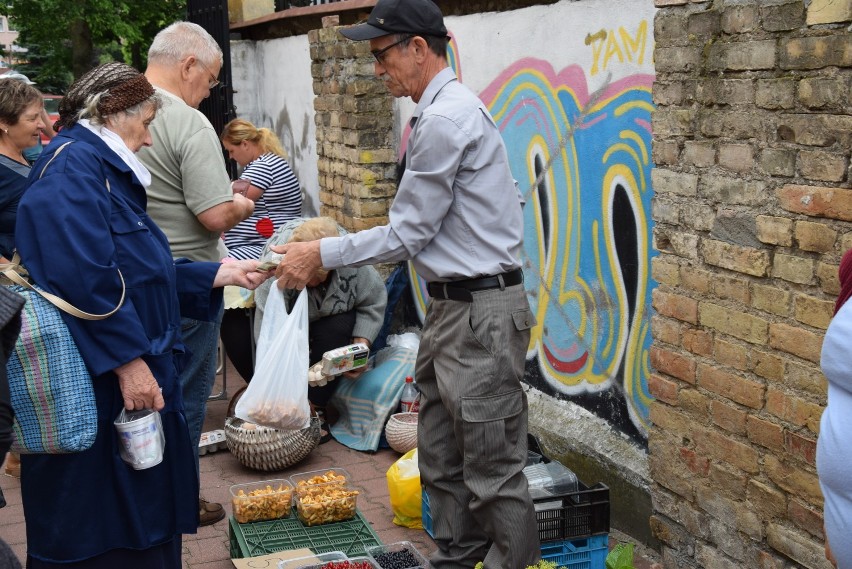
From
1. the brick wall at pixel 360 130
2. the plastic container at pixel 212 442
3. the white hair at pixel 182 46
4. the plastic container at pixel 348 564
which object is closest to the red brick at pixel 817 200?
the plastic container at pixel 348 564

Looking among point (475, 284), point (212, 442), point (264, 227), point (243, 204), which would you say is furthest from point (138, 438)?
point (264, 227)

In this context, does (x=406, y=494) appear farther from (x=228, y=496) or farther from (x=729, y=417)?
(x=729, y=417)

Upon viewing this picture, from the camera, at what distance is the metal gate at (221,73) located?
843 cm

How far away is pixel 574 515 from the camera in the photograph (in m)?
Result: 4.00

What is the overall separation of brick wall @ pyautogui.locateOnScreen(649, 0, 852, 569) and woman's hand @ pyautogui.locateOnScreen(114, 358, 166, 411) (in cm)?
190

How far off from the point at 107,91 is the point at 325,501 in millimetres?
2211

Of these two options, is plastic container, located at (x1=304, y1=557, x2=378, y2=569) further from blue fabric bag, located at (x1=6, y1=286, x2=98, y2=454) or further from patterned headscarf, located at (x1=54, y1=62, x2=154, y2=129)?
patterned headscarf, located at (x1=54, y1=62, x2=154, y2=129)

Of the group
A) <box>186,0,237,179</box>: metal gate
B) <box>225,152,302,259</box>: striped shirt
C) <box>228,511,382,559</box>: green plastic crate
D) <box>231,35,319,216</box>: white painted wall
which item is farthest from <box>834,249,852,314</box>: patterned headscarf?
<box>186,0,237,179</box>: metal gate

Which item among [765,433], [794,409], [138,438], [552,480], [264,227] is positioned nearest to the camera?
[138,438]

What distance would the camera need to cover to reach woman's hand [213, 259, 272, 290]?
387 cm

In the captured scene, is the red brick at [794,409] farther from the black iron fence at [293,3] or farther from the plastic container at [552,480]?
the black iron fence at [293,3]

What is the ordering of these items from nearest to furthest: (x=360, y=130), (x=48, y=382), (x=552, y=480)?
1. (x=48, y=382)
2. (x=552, y=480)
3. (x=360, y=130)

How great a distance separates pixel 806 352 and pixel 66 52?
2409 centimetres

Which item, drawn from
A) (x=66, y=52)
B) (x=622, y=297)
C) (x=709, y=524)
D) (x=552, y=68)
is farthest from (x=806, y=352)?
(x=66, y=52)
